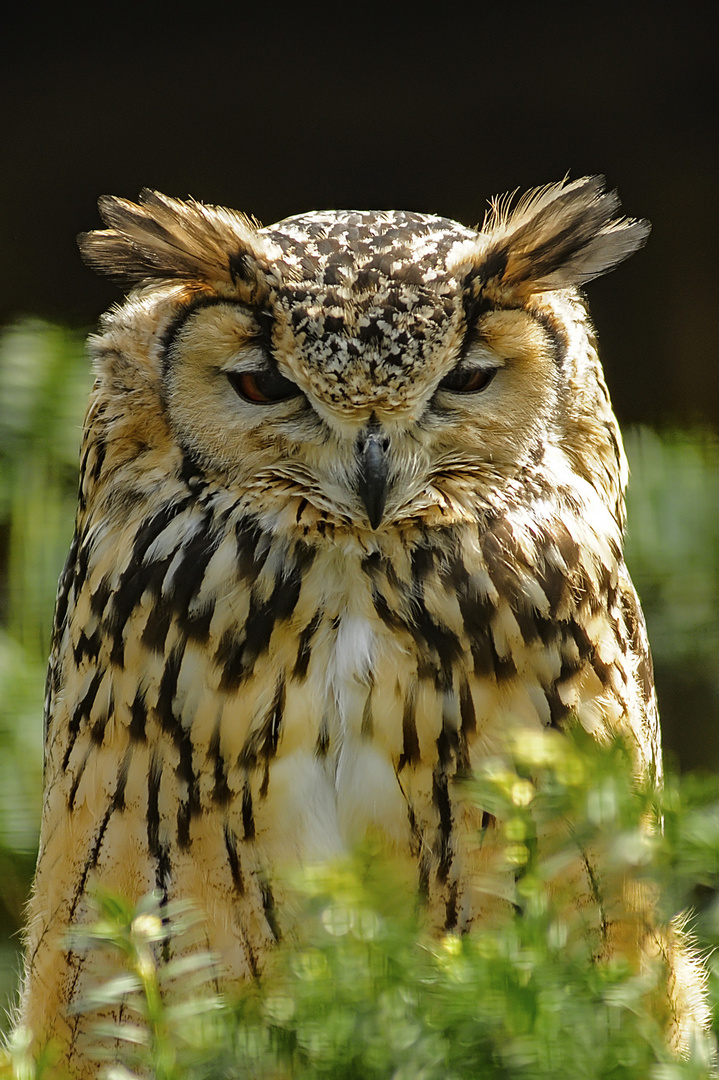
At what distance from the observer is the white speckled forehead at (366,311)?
114cm

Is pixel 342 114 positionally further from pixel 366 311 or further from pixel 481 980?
pixel 481 980

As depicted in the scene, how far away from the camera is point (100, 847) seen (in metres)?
1.36

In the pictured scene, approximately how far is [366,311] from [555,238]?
29 cm

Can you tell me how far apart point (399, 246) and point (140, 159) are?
2005 millimetres

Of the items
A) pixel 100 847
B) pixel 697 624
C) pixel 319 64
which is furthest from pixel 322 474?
pixel 319 64

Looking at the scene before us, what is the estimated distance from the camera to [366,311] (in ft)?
3.74

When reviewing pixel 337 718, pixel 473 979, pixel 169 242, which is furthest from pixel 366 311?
pixel 473 979

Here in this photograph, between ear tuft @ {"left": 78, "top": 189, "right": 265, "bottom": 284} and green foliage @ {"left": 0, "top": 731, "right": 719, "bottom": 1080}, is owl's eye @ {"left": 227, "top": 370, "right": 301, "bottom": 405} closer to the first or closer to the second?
ear tuft @ {"left": 78, "top": 189, "right": 265, "bottom": 284}

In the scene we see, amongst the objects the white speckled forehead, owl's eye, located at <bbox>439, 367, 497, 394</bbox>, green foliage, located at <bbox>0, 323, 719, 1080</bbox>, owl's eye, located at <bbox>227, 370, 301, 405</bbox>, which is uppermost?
the white speckled forehead

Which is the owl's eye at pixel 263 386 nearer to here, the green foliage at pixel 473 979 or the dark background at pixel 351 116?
the green foliage at pixel 473 979

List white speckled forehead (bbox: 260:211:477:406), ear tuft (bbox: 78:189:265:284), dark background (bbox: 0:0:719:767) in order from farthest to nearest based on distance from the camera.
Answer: dark background (bbox: 0:0:719:767) → ear tuft (bbox: 78:189:265:284) → white speckled forehead (bbox: 260:211:477:406)

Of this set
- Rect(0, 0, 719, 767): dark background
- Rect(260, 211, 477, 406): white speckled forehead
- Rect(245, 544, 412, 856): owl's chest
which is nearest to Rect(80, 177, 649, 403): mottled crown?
Rect(260, 211, 477, 406): white speckled forehead

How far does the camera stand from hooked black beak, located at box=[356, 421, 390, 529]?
1.15m

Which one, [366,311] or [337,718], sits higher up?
[366,311]
